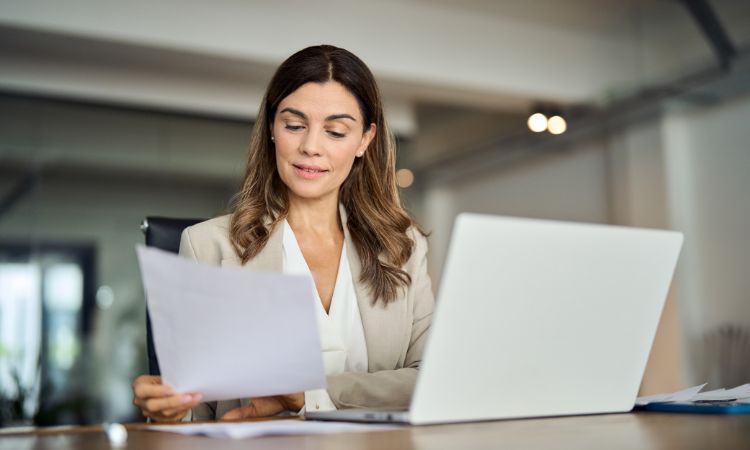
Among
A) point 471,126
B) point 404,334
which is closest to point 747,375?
point 471,126

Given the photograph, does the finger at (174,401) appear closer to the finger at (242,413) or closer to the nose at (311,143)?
the finger at (242,413)

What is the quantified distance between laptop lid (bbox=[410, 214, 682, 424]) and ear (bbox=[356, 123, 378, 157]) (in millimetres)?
1133

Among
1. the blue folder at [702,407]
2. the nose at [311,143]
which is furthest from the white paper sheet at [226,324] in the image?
the nose at [311,143]

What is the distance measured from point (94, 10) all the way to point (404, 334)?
327 cm

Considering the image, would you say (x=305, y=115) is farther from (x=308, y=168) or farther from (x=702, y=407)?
(x=702, y=407)

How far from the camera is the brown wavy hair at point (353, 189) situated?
195 cm

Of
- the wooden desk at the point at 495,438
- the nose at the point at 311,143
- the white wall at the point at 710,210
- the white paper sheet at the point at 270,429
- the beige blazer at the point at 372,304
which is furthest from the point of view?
the white wall at the point at 710,210

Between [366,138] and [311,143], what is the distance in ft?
0.86

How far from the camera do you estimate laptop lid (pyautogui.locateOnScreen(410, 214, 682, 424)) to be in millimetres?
941

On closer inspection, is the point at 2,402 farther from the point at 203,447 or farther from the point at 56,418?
the point at 203,447

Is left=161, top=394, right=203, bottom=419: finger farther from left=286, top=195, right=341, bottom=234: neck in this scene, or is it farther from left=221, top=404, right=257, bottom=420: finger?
left=286, top=195, right=341, bottom=234: neck

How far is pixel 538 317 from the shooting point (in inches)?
39.9

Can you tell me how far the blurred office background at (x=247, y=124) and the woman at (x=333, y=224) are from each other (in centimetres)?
278

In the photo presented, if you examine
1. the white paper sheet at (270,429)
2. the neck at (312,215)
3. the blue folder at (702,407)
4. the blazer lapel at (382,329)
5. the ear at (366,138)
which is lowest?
the blue folder at (702,407)
